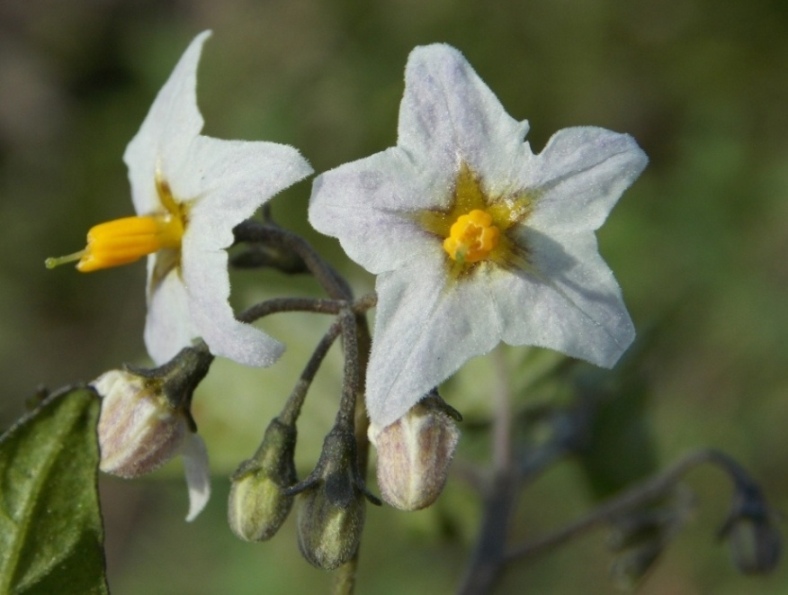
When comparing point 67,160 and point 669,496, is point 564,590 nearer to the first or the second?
point 669,496

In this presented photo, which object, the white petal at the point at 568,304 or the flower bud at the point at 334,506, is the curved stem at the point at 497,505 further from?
the white petal at the point at 568,304

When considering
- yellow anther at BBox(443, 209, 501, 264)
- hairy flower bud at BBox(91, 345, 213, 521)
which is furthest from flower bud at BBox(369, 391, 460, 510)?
hairy flower bud at BBox(91, 345, 213, 521)

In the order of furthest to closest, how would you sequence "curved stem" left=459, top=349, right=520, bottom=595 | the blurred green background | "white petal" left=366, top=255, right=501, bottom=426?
1. the blurred green background
2. "curved stem" left=459, top=349, right=520, bottom=595
3. "white petal" left=366, top=255, right=501, bottom=426

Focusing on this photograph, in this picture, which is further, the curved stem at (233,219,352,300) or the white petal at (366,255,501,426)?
the curved stem at (233,219,352,300)

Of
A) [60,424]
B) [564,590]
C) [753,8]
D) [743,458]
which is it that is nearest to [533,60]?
[753,8]

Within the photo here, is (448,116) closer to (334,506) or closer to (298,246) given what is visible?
(298,246)

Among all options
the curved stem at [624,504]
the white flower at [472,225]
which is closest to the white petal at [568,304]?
the white flower at [472,225]

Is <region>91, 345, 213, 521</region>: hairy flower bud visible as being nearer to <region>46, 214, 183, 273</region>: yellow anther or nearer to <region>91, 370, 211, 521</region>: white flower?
<region>91, 370, 211, 521</region>: white flower

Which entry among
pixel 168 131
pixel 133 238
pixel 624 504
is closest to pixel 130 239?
pixel 133 238

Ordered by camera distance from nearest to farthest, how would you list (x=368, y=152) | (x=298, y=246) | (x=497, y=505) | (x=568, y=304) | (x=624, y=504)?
(x=568, y=304) < (x=298, y=246) < (x=624, y=504) < (x=497, y=505) < (x=368, y=152)
